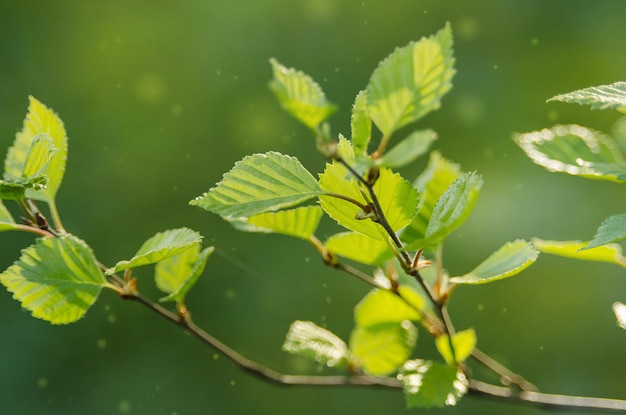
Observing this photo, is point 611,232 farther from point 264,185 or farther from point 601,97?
point 264,185

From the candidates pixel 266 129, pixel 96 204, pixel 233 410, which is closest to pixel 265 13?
pixel 266 129

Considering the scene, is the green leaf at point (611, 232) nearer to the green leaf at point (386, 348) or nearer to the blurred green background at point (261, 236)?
the green leaf at point (386, 348)

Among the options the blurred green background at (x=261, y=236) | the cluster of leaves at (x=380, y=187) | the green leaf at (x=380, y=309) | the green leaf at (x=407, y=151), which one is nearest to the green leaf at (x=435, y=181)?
the cluster of leaves at (x=380, y=187)

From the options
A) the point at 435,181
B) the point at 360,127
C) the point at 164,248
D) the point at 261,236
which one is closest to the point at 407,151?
the point at 360,127

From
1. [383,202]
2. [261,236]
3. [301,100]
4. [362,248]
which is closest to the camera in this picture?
[301,100]

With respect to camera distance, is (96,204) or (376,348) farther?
(96,204)

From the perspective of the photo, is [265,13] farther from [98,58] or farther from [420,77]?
[420,77]

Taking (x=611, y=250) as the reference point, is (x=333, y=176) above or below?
above
